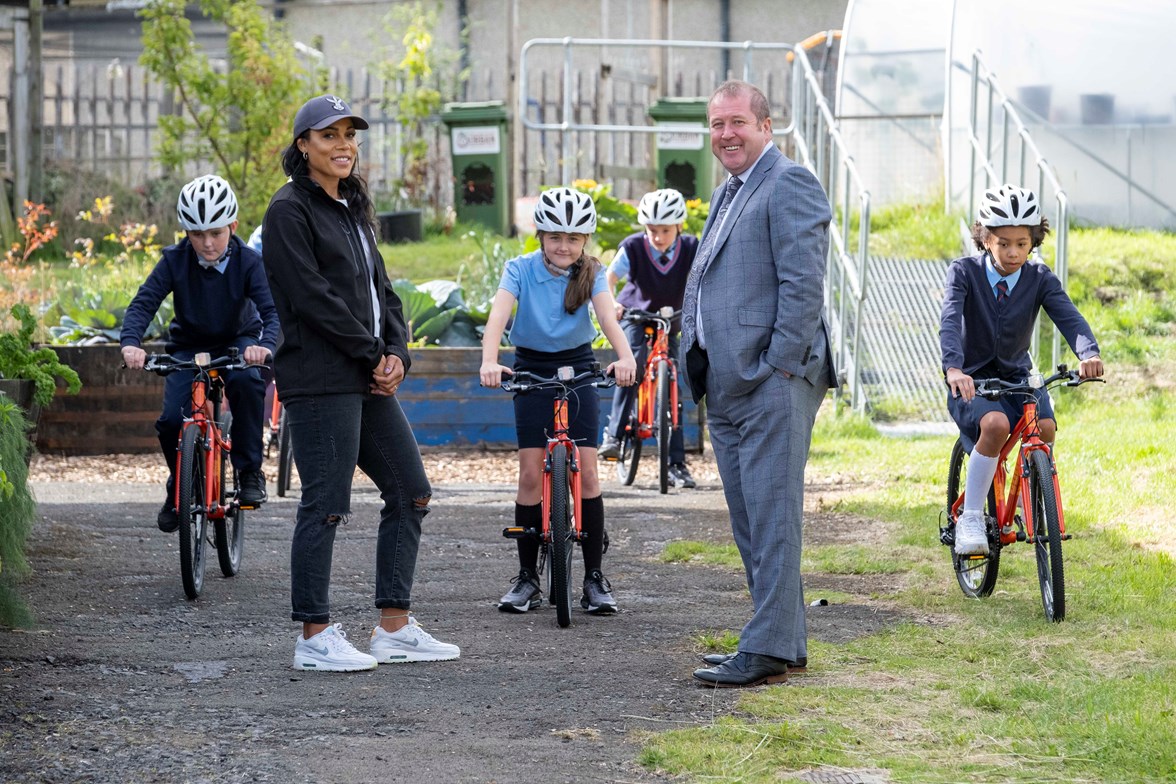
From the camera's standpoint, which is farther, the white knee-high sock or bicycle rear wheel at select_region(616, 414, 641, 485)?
bicycle rear wheel at select_region(616, 414, 641, 485)

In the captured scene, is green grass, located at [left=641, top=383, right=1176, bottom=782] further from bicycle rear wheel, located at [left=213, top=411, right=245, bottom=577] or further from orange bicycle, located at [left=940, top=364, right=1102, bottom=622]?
bicycle rear wheel, located at [left=213, top=411, right=245, bottom=577]

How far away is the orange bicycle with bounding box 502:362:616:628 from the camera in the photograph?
6406 mm

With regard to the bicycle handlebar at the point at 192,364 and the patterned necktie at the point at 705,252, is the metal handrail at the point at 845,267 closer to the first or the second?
the bicycle handlebar at the point at 192,364

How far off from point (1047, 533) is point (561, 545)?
184 centimetres

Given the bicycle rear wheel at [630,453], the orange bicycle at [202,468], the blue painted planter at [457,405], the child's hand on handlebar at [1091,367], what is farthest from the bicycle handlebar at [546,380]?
the blue painted planter at [457,405]

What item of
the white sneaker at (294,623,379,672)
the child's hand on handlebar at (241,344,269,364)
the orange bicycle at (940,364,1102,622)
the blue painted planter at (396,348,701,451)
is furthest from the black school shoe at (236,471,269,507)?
the blue painted planter at (396,348,701,451)

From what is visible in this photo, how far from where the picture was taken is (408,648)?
580cm

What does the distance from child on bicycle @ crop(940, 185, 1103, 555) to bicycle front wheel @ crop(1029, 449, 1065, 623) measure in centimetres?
24

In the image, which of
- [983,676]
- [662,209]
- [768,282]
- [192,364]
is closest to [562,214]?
[768,282]

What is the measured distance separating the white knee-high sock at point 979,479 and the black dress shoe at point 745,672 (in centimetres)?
163

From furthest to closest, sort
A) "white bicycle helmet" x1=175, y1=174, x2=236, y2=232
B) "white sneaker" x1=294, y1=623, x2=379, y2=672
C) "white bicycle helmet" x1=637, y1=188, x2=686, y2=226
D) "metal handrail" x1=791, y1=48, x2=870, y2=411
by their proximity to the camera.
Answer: "metal handrail" x1=791, y1=48, x2=870, y2=411 → "white bicycle helmet" x1=637, y1=188, x2=686, y2=226 → "white bicycle helmet" x1=175, y1=174, x2=236, y2=232 → "white sneaker" x1=294, y1=623, x2=379, y2=672

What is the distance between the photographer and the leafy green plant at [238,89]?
704 inches

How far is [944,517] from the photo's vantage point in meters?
8.83

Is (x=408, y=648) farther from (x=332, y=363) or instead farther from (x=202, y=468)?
(x=202, y=468)
